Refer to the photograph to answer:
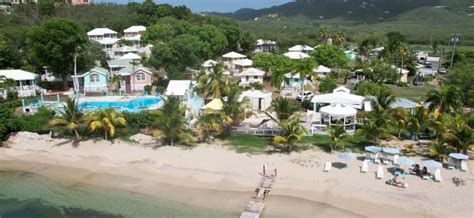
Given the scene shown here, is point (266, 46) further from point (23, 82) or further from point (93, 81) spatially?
point (23, 82)

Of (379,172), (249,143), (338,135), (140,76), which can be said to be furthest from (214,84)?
(379,172)

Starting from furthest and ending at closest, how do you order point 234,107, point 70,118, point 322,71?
point 322,71 → point 234,107 → point 70,118

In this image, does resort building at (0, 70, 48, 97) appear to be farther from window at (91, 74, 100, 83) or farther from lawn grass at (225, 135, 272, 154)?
lawn grass at (225, 135, 272, 154)

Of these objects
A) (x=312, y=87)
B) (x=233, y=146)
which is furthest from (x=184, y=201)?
(x=312, y=87)

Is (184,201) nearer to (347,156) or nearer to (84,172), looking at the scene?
(84,172)

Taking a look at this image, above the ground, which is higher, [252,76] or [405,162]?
[252,76]

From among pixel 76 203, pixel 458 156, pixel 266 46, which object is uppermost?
pixel 266 46

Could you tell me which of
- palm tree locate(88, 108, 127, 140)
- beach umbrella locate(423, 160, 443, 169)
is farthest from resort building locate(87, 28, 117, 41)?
beach umbrella locate(423, 160, 443, 169)
